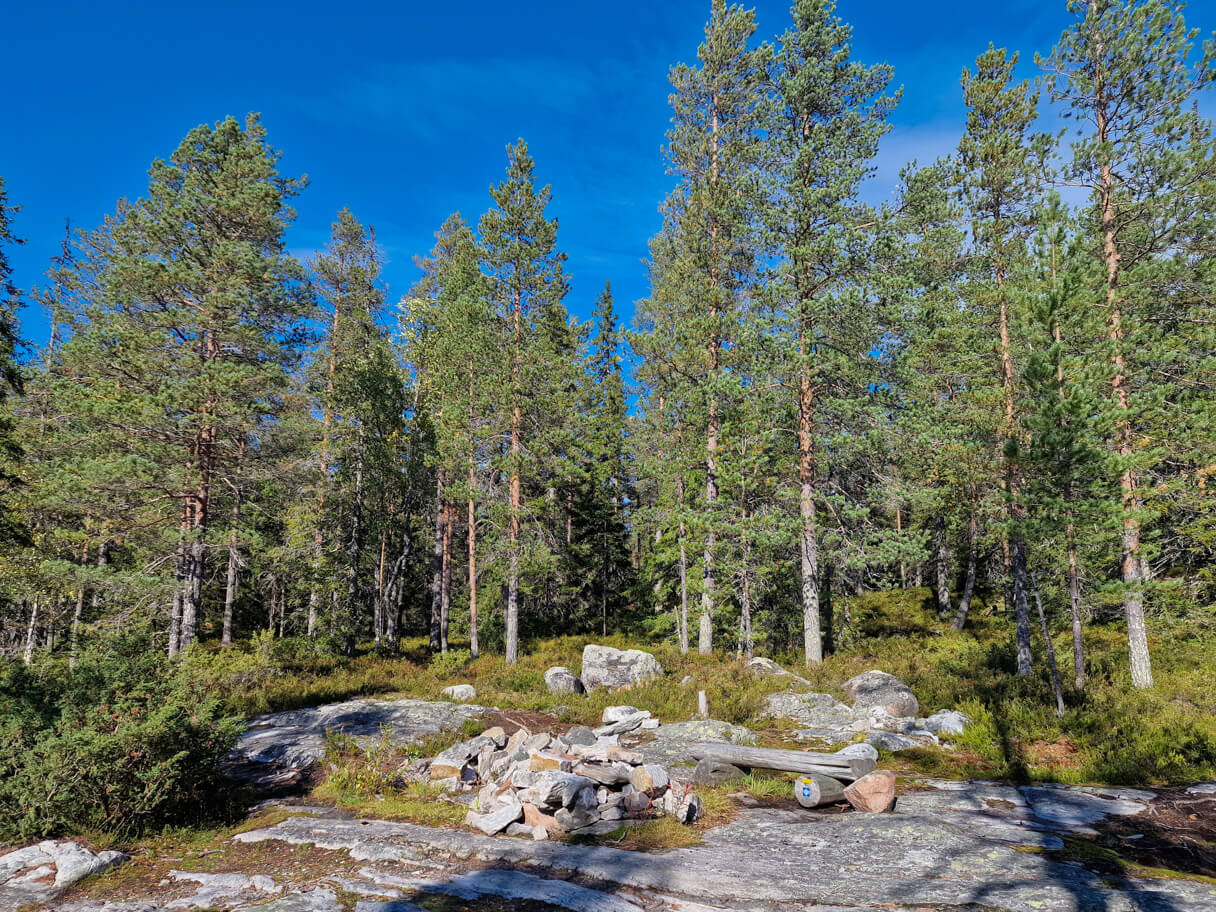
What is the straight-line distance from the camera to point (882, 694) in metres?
13.4

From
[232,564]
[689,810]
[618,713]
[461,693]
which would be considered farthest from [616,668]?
[232,564]

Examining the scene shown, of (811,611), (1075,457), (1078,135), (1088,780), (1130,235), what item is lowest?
(1088,780)

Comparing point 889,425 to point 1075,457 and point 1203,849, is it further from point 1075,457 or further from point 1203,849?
point 1203,849

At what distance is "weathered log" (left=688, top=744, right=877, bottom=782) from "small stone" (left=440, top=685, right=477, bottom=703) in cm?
749

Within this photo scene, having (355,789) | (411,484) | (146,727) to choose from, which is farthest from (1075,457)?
(411,484)

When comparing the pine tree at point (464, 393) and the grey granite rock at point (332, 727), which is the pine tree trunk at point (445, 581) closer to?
the pine tree at point (464, 393)

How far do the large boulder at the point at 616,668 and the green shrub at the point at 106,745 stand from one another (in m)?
9.91

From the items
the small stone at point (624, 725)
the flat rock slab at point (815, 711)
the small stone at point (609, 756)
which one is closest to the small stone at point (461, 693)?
the small stone at point (624, 725)

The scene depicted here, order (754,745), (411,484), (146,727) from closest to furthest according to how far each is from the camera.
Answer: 1. (146,727)
2. (754,745)
3. (411,484)

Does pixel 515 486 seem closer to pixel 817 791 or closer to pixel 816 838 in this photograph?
pixel 817 791

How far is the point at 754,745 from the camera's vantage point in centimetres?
1090

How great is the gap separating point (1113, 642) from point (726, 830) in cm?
1718

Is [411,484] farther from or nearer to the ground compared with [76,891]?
farther from the ground

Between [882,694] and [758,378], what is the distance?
946cm
